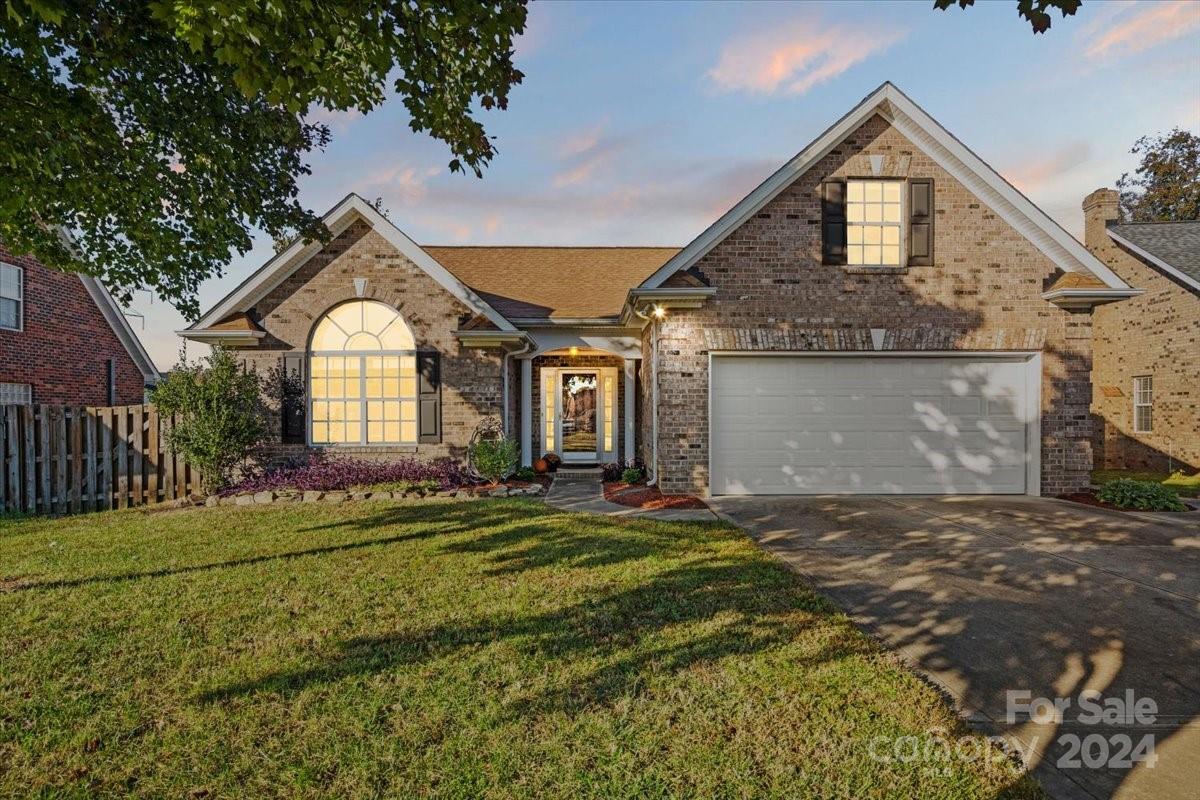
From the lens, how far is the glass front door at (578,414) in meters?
13.9

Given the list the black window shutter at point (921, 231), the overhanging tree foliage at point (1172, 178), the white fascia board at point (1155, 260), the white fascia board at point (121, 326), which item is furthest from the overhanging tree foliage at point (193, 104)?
the overhanging tree foliage at point (1172, 178)

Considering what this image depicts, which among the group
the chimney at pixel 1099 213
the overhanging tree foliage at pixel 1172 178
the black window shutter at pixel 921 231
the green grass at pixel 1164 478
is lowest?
the green grass at pixel 1164 478

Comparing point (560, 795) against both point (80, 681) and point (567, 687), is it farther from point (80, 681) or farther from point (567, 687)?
point (80, 681)

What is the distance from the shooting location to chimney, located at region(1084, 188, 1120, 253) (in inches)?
658

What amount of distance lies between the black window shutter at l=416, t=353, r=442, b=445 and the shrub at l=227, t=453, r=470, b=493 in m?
0.62

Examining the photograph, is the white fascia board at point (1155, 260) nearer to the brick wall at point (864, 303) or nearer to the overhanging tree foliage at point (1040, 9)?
the brick wall at point (864, 303)

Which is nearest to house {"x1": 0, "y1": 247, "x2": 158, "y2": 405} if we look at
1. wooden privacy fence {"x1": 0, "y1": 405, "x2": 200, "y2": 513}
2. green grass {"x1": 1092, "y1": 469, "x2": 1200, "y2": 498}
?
wooden privacy fence {"x1": 0, "y1": 405, "x2": 200, "y2": 513}

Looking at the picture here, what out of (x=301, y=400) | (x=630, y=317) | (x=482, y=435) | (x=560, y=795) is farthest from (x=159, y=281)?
(x=560, y=795)

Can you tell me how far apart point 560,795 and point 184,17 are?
5099 mm

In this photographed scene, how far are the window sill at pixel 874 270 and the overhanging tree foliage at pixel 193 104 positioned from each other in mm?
6703

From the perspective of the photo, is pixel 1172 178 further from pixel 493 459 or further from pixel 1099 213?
pixel 493 459

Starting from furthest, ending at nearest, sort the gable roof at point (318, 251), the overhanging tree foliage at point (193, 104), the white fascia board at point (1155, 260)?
the white fascia board at point (1155, 260), the gable roof at point (318, 251), the overhanging tree foliage at point (193, 104)

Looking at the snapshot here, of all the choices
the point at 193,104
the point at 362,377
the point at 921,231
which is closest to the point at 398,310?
the point at 362,377

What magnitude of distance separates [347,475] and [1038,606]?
1004 centimetres
